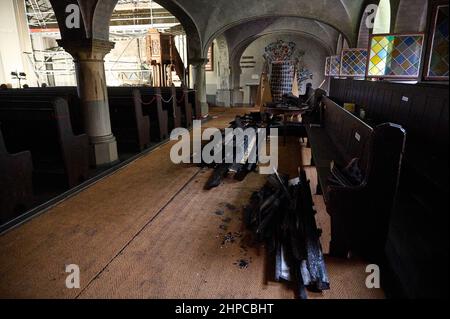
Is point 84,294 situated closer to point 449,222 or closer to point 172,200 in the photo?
point 172,200

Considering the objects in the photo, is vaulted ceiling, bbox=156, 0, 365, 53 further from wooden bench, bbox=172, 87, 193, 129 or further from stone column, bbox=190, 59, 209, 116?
wooden bench, bbox=172, 87, 193, 129

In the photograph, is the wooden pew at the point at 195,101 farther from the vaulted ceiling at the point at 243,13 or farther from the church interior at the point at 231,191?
the vaulted ceiling at the point at 243,13

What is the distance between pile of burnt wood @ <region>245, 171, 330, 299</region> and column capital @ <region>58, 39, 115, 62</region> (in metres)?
3.38

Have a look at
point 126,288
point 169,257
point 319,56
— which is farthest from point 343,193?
point 319,56

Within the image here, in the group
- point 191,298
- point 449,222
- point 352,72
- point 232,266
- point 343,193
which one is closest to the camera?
point 449,222

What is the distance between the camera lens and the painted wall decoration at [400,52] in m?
4.57

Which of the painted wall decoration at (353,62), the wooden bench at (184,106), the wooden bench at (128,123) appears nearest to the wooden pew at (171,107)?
the wooden bench at (184,106)

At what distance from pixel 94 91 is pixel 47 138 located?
1.16 meters

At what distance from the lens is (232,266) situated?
2398 millimetres

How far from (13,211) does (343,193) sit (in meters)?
3.23

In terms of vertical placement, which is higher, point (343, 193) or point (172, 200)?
point (343, 193)

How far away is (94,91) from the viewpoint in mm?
4855

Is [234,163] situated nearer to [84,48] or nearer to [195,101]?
[84,48]

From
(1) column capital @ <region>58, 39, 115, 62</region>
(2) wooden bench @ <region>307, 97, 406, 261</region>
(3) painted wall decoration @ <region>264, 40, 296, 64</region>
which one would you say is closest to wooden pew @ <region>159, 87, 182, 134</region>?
(1) column capital @ <region>58, 39, 115, 62</region>
